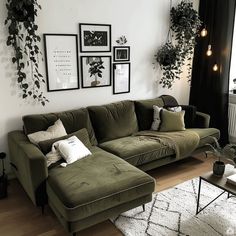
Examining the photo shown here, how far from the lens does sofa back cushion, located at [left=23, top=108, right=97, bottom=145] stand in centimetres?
289

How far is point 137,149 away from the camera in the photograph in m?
2.96

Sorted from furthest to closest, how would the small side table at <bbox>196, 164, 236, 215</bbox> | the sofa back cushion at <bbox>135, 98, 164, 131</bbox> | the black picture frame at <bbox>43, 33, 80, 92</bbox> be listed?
1. the sofa back cushion at <bbox>135, 98, 164, 131</bbox>
2. the black picture frame at <bbox>43, 33, 80, 92</bbox>
3. the small side table at <bbox>196, 164, 236, 215</bbox>

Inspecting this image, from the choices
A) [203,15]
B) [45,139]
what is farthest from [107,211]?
[203,15]

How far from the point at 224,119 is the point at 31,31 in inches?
116

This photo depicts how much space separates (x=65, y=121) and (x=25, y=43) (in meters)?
0.96

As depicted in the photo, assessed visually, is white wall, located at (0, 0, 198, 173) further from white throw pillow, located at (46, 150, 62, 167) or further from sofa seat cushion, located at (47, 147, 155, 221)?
sofa seat cushion, located at (47, 147, 155, 221)

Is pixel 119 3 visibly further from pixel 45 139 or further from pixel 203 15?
pixel 45 139

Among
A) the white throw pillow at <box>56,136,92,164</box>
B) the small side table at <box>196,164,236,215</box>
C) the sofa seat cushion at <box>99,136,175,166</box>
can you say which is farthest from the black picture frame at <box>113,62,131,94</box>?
the small side table at <box>196,164,236,215</box>

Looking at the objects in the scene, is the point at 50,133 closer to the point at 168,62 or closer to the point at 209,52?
the point at 168,62

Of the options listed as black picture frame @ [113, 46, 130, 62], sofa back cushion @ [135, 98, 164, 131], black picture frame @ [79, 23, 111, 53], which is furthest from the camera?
sofa back cushion @ [135, 98, 164, 131]

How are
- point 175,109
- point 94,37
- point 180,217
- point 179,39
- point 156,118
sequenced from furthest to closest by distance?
point 179,39 < point 175,109 < point 156,118 < point 94,37 < point 180,217

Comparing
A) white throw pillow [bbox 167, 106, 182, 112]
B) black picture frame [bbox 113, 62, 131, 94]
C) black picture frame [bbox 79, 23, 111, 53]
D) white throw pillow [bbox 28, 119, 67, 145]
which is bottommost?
white throw pillow [bbox 28, 119, 67, 145]

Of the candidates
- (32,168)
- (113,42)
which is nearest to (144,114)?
(113,42)

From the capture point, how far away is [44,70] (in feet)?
10.2
